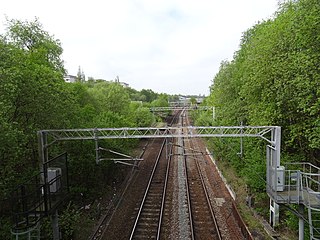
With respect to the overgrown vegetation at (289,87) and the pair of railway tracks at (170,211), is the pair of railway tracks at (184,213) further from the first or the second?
the overgrown vegetation at (289,87)

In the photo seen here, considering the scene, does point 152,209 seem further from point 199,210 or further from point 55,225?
point 55,225

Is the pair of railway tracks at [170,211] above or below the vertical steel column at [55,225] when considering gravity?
below

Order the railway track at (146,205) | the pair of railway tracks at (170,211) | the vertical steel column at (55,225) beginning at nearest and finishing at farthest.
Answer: the vertical steel column at (55,225), the pair of railway tracks at (170,211), the railway track at (146,205)

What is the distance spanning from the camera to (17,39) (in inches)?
945

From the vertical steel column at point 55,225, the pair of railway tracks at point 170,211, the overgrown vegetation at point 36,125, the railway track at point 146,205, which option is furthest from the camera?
the railway track at point 146,205

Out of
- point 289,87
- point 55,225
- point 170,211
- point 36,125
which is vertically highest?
point 289,87

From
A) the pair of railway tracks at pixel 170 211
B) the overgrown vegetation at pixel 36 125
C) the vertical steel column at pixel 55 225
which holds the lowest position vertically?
the pair of railway tracks at pixel 170 211

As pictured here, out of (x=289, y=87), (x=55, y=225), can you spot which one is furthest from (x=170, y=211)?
(x=289, y=87)

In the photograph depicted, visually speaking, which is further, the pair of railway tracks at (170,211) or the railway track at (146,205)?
the railway track at (146,205)

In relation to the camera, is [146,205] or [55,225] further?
[146,205]

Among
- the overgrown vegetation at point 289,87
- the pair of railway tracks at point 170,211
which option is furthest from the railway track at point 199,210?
the overgrown vegetation at point 289,87

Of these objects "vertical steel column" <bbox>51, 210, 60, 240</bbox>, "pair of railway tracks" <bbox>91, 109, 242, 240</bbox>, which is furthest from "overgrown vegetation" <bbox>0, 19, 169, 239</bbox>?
"pair of railway tracks" <bbox>91, 109, 242, 240</bbox>

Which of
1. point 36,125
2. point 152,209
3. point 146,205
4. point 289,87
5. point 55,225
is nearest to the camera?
point 55,225

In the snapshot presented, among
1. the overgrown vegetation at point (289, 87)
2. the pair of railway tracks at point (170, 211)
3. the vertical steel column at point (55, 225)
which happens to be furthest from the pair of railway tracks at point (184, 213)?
the overgrown vegetation at point (289, 87)
